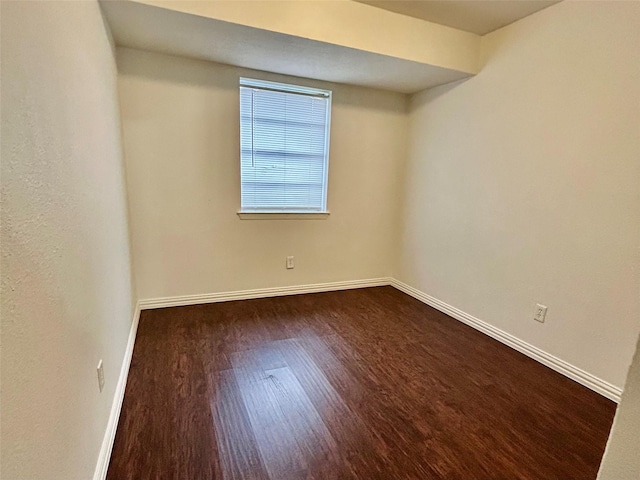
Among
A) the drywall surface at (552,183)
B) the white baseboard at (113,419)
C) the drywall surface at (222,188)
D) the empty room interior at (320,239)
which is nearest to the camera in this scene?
the empty room interior at (320,239)

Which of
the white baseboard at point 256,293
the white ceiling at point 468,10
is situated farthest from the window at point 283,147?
the white ceiling at point 468,10

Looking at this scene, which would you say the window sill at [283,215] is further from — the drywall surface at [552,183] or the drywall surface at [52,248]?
the drywall surface at [52,248]

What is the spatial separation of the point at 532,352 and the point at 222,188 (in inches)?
114

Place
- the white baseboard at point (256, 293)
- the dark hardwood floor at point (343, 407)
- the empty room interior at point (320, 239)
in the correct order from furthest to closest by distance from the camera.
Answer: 1. the white baseboard at point (256, 293)
2. the dark hardwood floor at point (343, 407)
3. the empty room interior at point (320, 239)

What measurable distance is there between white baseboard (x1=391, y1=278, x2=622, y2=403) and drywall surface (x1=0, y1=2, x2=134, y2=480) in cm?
235

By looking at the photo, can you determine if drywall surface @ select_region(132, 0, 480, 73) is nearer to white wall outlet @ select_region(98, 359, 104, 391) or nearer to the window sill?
the window sill

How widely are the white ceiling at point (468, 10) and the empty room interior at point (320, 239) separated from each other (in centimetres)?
2

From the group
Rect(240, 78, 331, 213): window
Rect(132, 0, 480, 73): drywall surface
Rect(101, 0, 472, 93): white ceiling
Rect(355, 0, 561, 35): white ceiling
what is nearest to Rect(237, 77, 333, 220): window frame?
Rect(240, 78, 331, 213): window

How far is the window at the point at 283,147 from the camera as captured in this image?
10.2ft

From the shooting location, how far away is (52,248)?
36.3 inches

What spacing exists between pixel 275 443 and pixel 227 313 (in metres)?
1.59

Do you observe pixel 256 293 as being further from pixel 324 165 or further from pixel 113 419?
pixel 113 419

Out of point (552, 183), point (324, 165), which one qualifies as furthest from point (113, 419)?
point (552, 183)

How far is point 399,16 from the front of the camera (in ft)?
8.11
